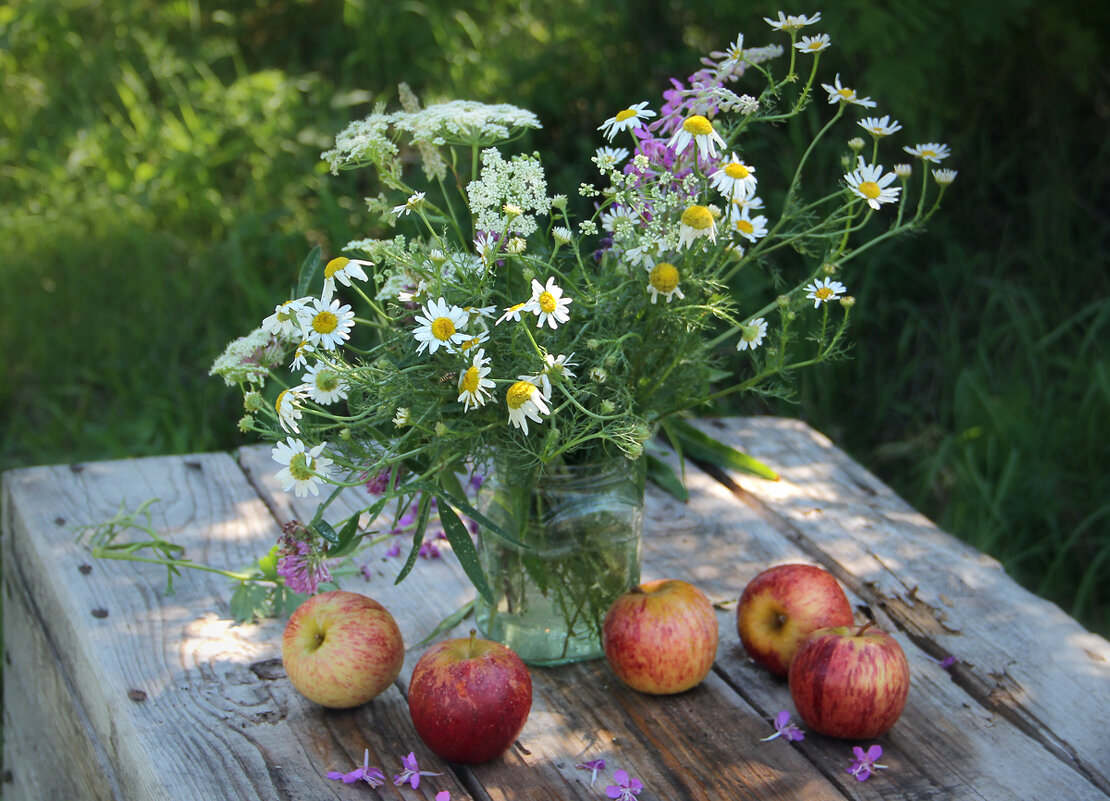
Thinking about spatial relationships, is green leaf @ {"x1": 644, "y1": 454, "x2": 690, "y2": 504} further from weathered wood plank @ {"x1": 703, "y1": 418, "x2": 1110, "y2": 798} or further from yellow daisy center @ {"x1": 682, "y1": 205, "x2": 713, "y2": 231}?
yellow daisy center @ {"x1": 682, "y1": 205, "x2": 713, "y2": 231}

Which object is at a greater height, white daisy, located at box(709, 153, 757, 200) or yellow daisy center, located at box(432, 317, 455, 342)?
white daisy, located at box(709, 153, 757, 200)

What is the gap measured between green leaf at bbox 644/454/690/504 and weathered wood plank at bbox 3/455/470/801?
0.63 metres

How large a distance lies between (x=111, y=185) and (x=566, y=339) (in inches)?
130

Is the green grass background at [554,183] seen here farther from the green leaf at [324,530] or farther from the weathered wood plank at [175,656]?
the green leaf at [324,530]

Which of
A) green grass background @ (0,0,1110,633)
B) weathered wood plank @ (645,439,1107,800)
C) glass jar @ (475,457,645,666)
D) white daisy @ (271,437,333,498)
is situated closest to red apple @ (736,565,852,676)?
A: weathered wood plank @ (645,439,1107,800)

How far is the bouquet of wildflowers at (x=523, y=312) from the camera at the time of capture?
120 centimetres

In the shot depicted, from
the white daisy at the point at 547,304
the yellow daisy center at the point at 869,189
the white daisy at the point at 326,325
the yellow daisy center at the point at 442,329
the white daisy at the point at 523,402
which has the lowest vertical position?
the white daisy at the point at 523,402

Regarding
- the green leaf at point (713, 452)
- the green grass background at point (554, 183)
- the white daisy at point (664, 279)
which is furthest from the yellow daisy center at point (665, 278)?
the green grass background at point (554, 183)

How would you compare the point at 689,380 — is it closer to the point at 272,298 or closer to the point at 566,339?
the point at 566,339

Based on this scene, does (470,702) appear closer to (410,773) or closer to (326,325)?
(410,773)

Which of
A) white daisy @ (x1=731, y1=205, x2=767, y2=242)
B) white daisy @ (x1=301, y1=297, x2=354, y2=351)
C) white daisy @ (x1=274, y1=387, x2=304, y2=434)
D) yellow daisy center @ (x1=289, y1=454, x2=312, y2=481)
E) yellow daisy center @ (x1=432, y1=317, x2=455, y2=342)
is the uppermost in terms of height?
white daisy @ (x1=731, y1=205, x2=767, y2=242)

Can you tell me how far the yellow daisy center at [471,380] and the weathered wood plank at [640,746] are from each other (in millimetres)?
436

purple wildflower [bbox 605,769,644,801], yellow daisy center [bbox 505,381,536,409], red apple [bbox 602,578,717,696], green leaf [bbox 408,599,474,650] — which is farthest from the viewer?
green leaf [bbox 408,599,474,650]

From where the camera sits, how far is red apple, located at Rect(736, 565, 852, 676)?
1428mm
